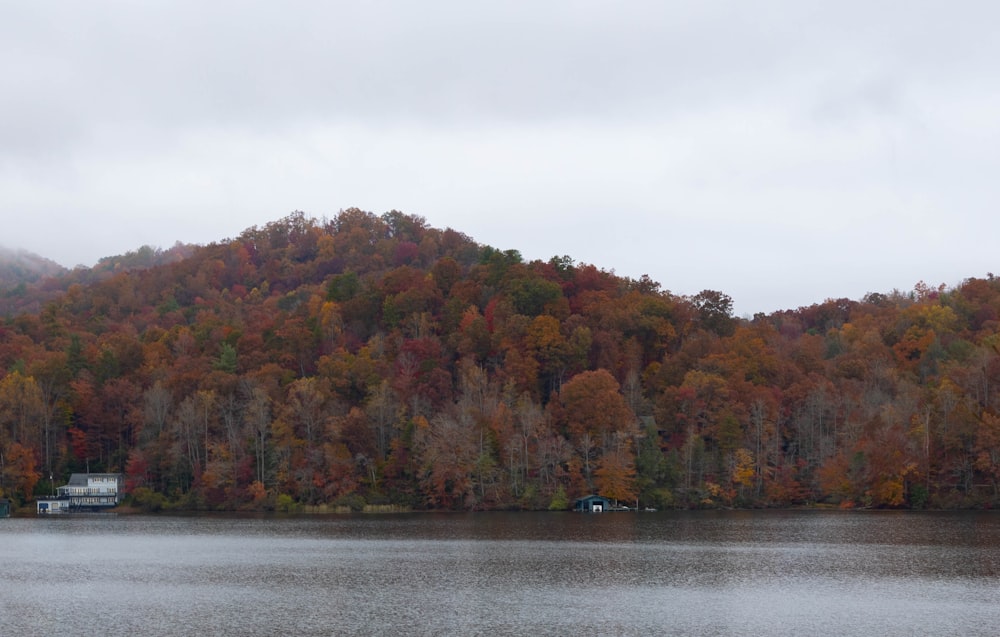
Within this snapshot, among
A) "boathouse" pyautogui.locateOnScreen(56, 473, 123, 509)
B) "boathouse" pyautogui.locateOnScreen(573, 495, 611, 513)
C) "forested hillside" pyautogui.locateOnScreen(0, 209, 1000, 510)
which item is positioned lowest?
"boathouse" pyautogui.locateOnScreen(573, 495, 611, 513)

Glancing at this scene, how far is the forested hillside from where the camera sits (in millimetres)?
111000

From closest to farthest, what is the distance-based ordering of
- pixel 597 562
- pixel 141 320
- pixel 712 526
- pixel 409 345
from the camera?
1. pixel 597 562
2. pixel 712 526
3. pixel 409 345
4. pixel 141 320

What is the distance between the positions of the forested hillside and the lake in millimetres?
23434

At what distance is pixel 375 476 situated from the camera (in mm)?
116750

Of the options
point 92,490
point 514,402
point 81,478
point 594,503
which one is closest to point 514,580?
point 594,503

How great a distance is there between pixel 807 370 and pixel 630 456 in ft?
119

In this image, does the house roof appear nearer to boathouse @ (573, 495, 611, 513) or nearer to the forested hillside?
the forested hillside

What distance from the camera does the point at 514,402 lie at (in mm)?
124688

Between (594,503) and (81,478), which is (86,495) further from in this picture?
(594,503)

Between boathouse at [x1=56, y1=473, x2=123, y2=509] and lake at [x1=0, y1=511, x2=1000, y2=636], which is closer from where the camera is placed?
lake at [x1=0, y1=511, x2=1000, y2=636]

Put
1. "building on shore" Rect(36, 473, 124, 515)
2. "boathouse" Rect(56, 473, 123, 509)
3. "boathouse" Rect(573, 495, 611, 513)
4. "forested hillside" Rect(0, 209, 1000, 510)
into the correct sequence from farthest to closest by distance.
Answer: "boathouse" Rect(56, 473, 123, 509) < "building on shore" Rect(36, 473, 124, 515) < "forested hillside" Rect(0, 209, 1000, 510) < "boathouse" Rect(573, 495, 611, 513)

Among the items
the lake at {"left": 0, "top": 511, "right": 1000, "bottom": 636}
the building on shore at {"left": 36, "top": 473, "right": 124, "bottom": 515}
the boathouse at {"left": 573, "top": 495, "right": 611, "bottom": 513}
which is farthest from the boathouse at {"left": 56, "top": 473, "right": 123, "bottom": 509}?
Answer: the boathouse at {"left": 573, "top": 495, "right": 611, "bottom": 513}

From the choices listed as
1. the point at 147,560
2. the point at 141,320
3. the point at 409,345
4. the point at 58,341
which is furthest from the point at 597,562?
the point at 141,320

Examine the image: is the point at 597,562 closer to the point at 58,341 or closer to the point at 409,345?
the point at 409,345
